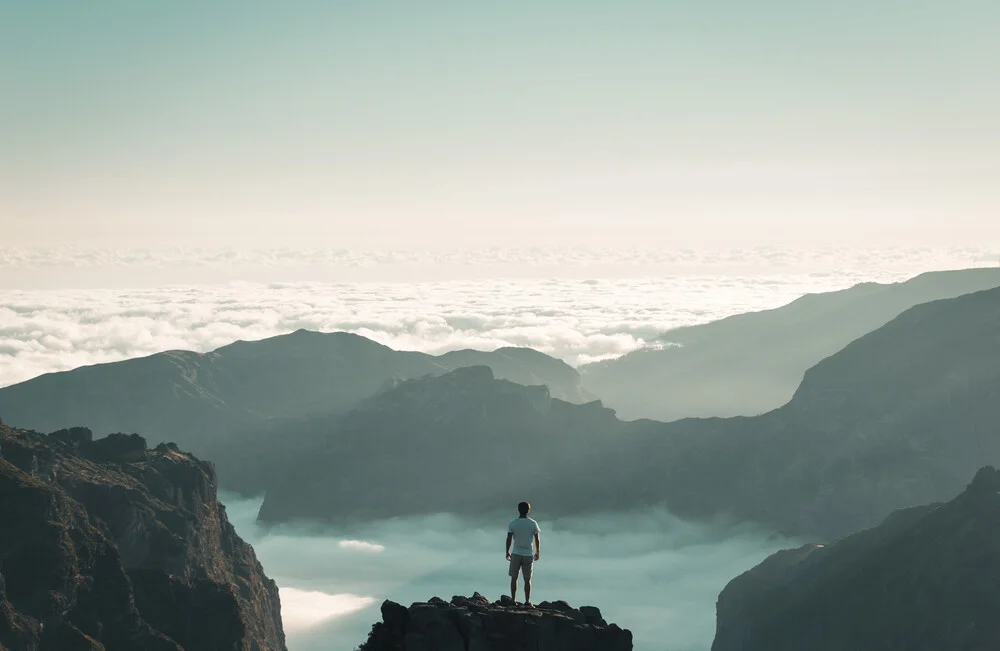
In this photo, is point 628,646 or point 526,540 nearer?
point 526,540

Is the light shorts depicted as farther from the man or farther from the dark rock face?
the dark rock face

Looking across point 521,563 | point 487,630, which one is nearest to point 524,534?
point 521,563

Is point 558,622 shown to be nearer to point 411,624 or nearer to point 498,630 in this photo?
point 498,630

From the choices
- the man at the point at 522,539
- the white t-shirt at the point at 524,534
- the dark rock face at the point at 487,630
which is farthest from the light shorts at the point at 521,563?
the dark rock face at the point at 487,630

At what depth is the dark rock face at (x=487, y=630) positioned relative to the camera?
7569 cm

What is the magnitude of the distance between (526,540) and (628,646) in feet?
44.6

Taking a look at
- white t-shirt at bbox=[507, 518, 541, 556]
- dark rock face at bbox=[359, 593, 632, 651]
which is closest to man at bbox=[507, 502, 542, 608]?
white t-shirt at bbox=[507, 518, 541, 556]

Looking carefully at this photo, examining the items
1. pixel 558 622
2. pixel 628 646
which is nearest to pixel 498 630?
pixel 558 622

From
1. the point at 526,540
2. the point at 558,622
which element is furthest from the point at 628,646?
the point at 526,540

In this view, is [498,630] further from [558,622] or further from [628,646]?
[628,646]

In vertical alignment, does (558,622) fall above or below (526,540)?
below

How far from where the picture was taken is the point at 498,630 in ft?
251

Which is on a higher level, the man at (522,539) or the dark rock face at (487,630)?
the man at (522,539)

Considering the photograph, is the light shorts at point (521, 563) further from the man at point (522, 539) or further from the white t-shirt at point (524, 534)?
the white t-shirt at point (524, 534)
